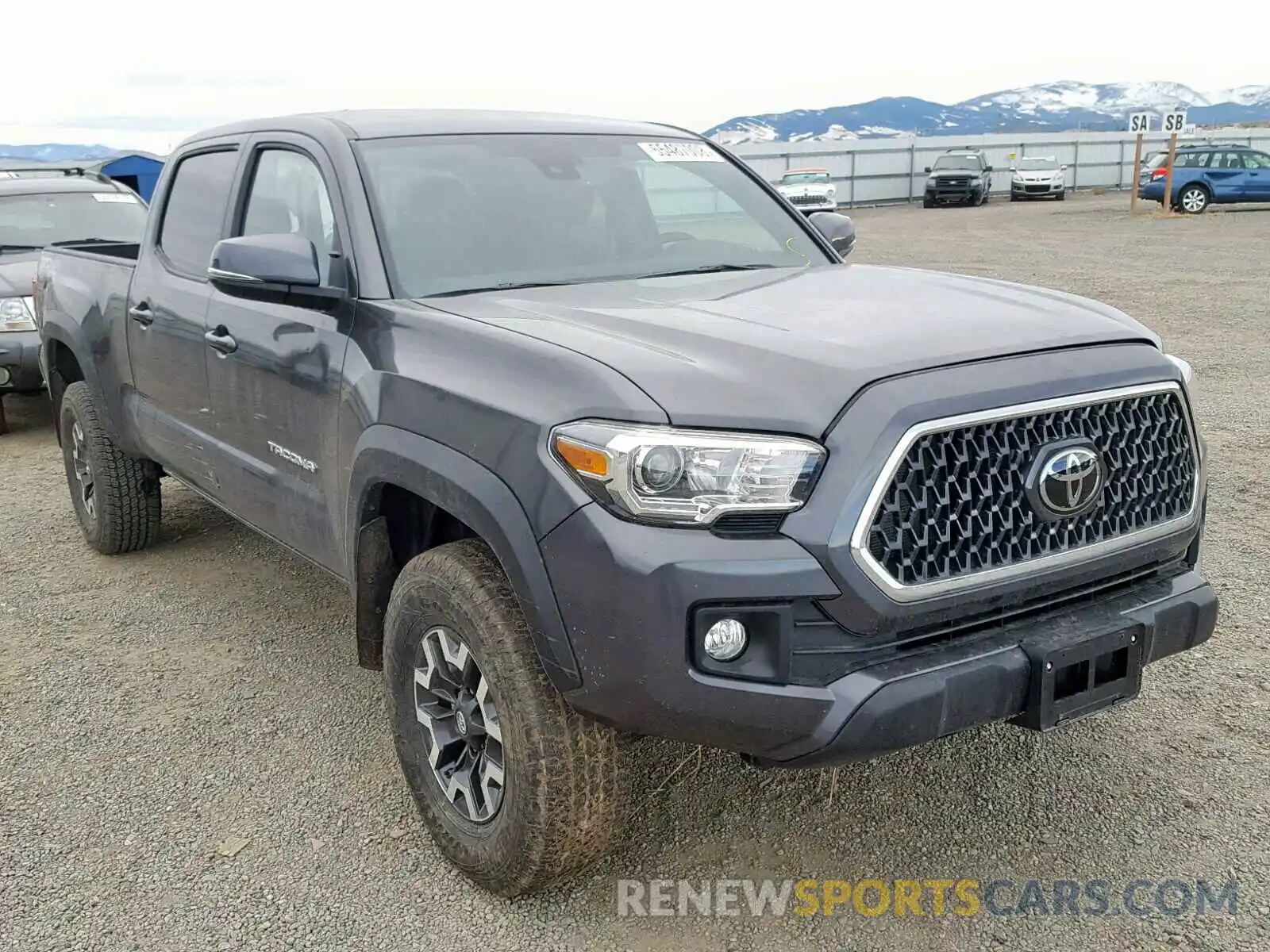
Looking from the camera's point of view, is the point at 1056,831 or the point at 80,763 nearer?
the point at 1056,831

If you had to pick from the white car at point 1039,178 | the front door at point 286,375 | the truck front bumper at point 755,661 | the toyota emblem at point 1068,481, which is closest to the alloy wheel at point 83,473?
the front door at point 286,375

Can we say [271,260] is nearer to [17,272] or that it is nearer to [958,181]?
[17,272]

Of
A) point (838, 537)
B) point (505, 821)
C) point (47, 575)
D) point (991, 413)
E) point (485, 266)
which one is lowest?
point (47, 575)

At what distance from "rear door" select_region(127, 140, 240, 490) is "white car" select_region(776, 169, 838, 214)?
Result: 1029 inches

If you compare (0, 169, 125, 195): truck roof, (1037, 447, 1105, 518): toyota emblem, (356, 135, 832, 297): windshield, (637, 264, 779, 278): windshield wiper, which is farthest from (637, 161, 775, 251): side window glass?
(0, 169, 125, 195): truck roof

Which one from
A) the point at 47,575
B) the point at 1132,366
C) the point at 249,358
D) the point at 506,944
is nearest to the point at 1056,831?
the point at 1132,366

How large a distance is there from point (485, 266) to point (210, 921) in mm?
1845

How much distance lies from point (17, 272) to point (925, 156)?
3453 cm

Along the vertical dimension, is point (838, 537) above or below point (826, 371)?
below

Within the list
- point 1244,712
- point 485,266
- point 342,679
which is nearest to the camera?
point 485,266

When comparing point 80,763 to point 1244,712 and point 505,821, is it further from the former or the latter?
point 1244,712

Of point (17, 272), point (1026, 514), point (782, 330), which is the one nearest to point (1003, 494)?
point (1026, 514)

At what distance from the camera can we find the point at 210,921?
2771 millimetres

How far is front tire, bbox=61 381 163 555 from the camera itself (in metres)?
5.20
